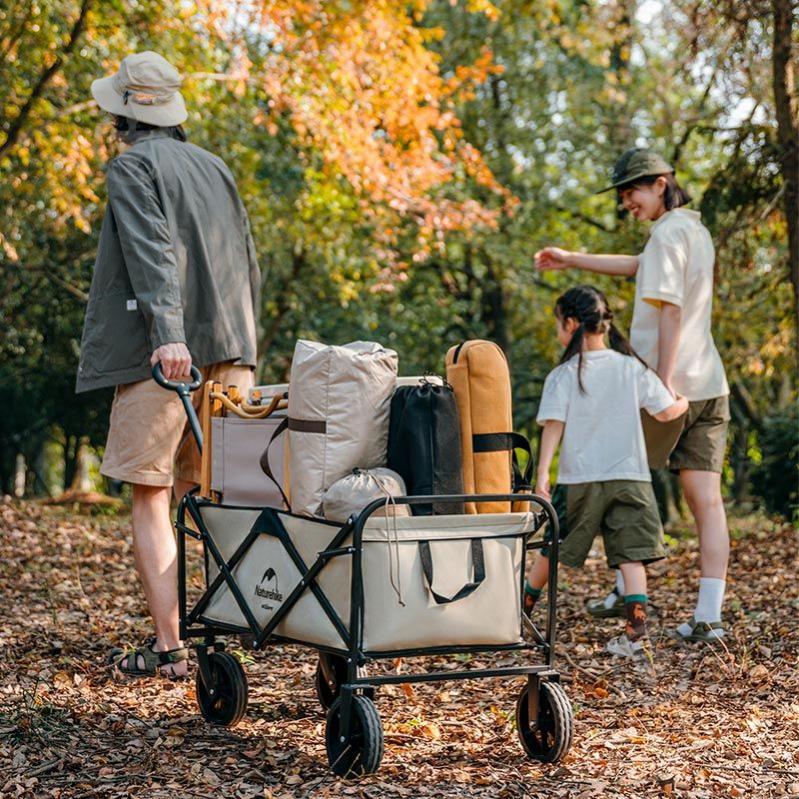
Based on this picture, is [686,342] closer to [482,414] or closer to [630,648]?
[630,648]

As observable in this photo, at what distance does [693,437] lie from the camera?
515 cm

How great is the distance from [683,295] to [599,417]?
0.73 meters

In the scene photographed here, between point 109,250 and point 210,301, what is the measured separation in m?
0.41

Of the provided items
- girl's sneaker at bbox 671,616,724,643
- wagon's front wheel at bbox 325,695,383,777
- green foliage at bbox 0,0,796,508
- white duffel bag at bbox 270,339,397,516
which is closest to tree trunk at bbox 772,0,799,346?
green foliage at bbox 0,0,796,508

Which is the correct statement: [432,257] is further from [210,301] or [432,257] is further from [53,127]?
[210,301]

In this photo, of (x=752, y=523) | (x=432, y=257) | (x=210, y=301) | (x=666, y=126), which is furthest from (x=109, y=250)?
(x=432, y=257)

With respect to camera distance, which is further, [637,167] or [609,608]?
[609,608]

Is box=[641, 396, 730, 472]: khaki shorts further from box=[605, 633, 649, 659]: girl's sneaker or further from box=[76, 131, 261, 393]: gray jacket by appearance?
box=[76, 131, 261, 393]: gray jacket

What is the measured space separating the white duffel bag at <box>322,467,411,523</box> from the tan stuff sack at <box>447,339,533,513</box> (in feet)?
0.77

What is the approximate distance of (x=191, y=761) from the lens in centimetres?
335

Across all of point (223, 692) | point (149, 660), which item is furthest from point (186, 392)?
point (149, 660)

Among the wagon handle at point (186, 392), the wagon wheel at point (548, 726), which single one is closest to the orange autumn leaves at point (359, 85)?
the wagon handle at point (186, 392)

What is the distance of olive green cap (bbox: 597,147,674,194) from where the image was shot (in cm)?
514

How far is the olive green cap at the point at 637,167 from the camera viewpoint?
514 cm
